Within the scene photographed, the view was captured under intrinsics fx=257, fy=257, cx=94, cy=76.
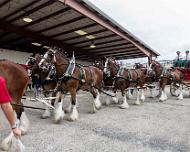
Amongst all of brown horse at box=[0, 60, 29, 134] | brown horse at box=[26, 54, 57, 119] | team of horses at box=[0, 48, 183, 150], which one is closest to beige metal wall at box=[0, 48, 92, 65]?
team of horses at box=[0, 48, 183, 150]

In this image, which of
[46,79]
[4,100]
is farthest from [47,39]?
[4,100]

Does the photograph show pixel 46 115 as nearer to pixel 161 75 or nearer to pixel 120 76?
pixel 120 76

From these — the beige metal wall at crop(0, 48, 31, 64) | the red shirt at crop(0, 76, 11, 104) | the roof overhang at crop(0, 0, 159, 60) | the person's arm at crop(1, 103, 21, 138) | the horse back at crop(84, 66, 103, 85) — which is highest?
the roof overhang at crop(0, 0, 159, 60)

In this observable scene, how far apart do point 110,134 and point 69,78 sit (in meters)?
2.33

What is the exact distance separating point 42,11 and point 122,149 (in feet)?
28.1

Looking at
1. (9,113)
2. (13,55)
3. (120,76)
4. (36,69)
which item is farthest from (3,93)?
(13,55)

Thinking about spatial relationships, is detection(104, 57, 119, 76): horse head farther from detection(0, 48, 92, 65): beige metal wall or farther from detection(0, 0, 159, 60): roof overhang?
detection(0, 48, 92, 65): beige metal wall

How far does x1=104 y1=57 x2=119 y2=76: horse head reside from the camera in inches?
410

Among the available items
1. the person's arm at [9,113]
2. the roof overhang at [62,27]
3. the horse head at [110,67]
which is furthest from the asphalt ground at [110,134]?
the roof overhang at [62,27]

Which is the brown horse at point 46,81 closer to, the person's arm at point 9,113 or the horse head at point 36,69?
the horse head at point 36,69

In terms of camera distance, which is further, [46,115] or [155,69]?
[155,69]

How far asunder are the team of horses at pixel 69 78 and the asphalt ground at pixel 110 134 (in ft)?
1.51

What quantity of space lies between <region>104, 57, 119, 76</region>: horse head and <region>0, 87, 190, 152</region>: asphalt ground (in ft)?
7.92

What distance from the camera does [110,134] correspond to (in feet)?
19.8
